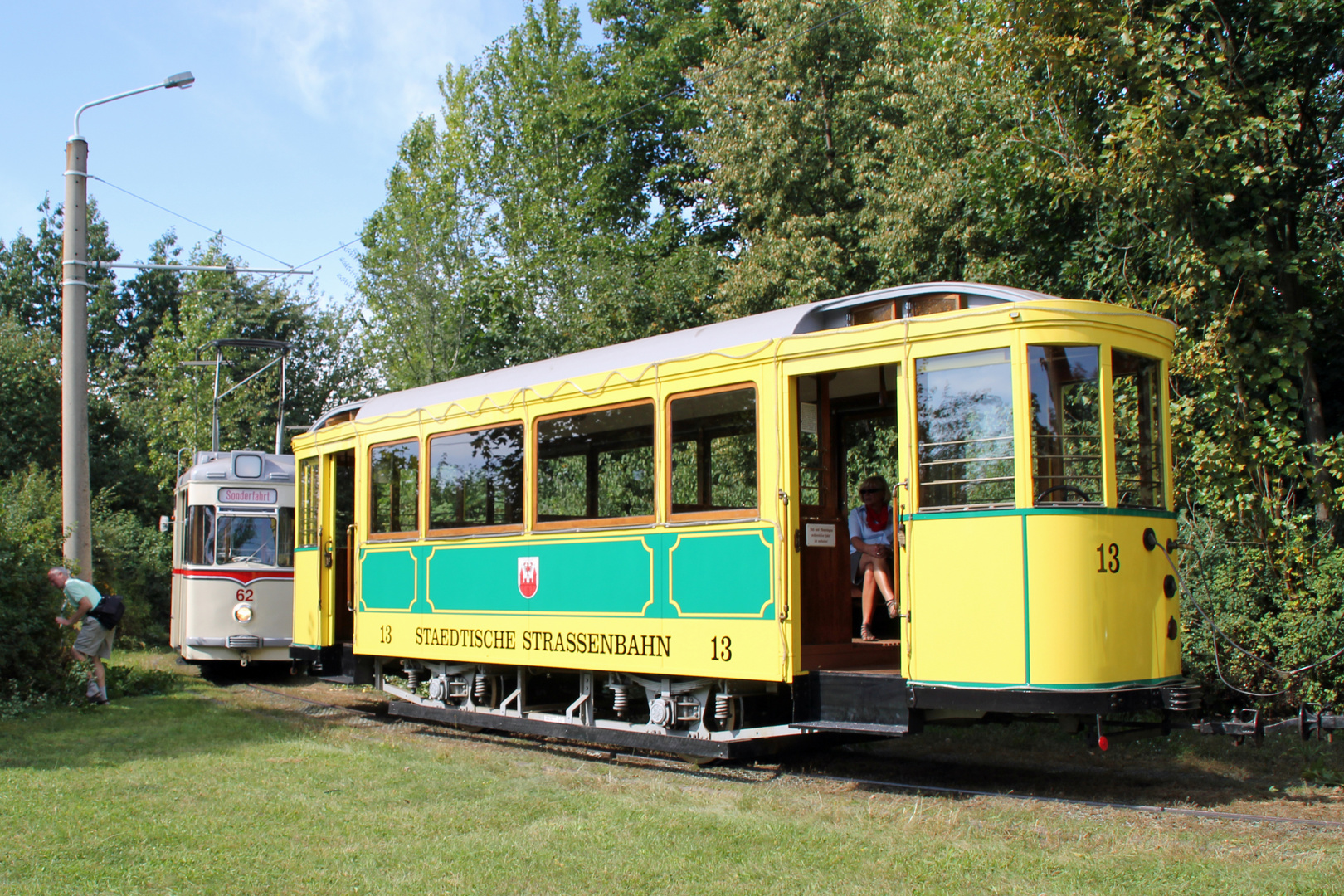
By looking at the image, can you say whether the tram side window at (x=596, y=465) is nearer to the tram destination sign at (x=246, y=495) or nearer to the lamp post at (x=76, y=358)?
the lamp post at (x=76, y=358)

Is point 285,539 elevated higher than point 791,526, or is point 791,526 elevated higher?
point 791,526

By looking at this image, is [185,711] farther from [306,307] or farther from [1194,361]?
[306,307]

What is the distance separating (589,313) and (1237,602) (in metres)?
14.2

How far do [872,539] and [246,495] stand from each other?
10.5 m

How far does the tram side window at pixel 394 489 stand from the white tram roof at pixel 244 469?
488cm

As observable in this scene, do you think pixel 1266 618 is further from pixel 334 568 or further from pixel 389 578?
pixel 334 568

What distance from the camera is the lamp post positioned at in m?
12.8

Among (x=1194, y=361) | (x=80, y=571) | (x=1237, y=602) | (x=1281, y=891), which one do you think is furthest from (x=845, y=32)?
(x=1281, y=891)

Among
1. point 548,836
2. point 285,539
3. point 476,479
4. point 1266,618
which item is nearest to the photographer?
point 548,836

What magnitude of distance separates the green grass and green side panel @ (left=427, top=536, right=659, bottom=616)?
1287 millimetres

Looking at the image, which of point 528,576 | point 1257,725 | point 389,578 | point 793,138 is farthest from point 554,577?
point 793,138

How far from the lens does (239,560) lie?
633 inches

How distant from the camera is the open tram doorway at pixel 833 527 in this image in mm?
7961

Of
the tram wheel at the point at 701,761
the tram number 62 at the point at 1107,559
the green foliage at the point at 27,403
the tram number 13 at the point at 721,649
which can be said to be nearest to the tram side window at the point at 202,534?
the tram wheel at the point at 701,761
